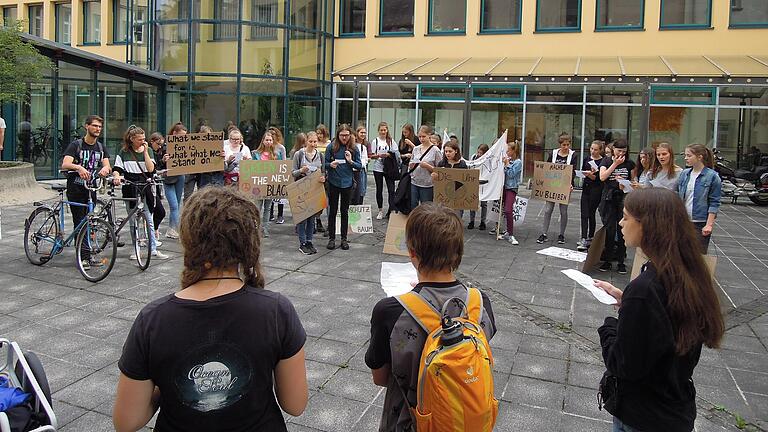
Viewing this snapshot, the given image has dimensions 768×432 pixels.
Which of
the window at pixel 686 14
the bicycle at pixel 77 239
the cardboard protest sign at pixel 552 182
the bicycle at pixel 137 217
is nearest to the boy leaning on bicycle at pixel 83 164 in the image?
the bicycle at pixel 77 239

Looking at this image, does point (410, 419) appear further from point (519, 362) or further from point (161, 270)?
point (161, 270)

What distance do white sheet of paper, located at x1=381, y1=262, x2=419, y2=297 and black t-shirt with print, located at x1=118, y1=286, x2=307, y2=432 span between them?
35.1 inches

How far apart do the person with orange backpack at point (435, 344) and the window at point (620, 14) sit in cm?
2011

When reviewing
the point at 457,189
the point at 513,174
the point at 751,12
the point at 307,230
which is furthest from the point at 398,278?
the point at 751,12

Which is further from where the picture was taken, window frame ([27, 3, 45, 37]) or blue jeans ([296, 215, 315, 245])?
window frame ([27, 3, 45, 37])

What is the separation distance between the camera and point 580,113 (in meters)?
20.2

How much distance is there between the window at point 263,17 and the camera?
21281 mm

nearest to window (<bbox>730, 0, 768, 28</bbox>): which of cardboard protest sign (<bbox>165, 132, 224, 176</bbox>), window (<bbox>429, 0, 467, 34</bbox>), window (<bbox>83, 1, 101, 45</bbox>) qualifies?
window (<bbox>429, 0, 467, 34</bbox>)

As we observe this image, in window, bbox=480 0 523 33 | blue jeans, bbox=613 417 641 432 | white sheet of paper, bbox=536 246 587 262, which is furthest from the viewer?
window, bbox=480 0 523 33

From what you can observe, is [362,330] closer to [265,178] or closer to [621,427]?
[621,427]

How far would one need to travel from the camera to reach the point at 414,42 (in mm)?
23141

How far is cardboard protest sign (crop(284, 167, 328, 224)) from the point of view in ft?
31.6

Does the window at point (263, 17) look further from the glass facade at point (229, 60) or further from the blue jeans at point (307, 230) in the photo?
the blue jeans at point (307, 230)

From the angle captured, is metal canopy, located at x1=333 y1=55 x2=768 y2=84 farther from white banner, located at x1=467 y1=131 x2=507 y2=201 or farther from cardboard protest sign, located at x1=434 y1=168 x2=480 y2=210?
cardboard protest sign, located at x1=434 y1=168 x2=480 y2=210
